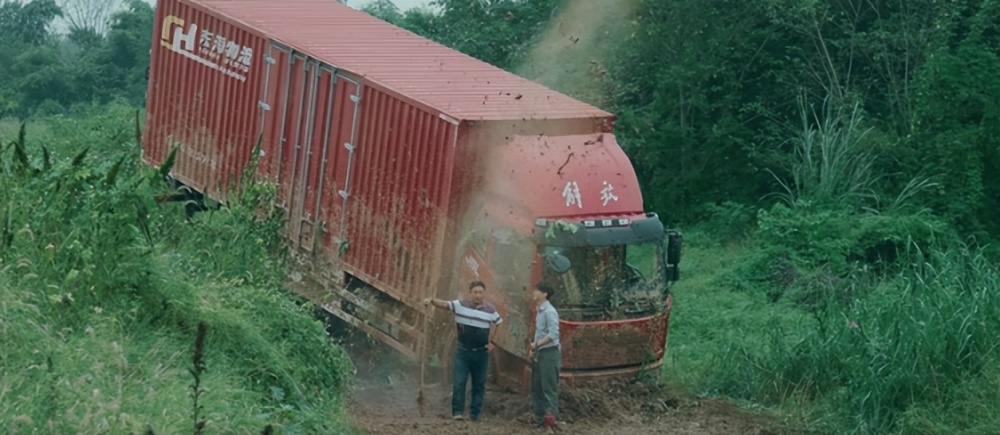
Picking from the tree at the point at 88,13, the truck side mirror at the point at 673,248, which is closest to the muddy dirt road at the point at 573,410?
the truck side mirror at the point at 673,248

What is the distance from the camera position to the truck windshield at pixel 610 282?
1164cm

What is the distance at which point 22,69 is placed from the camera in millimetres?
29172

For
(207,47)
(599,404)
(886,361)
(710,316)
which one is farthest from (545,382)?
(207,47)

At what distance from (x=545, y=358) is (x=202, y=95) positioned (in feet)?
17.9

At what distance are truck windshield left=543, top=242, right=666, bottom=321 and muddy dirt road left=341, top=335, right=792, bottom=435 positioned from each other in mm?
660

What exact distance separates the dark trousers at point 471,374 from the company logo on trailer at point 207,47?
434cm

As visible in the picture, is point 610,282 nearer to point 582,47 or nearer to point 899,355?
point 899,355

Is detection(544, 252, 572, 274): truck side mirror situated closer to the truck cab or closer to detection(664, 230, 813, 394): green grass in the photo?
→ the truck cab

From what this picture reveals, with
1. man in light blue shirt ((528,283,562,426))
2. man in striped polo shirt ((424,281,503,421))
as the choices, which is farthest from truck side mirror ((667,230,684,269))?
man in striped polo shirt ((424,281,503,421))

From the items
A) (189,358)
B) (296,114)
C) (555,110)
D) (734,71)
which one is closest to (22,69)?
(734,71)

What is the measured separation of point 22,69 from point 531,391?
20.7m

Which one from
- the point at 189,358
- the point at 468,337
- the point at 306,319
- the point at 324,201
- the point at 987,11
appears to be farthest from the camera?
the point at 987,11

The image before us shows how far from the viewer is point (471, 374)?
11281 millimetres

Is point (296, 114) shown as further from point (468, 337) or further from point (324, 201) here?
point (468, 337)
